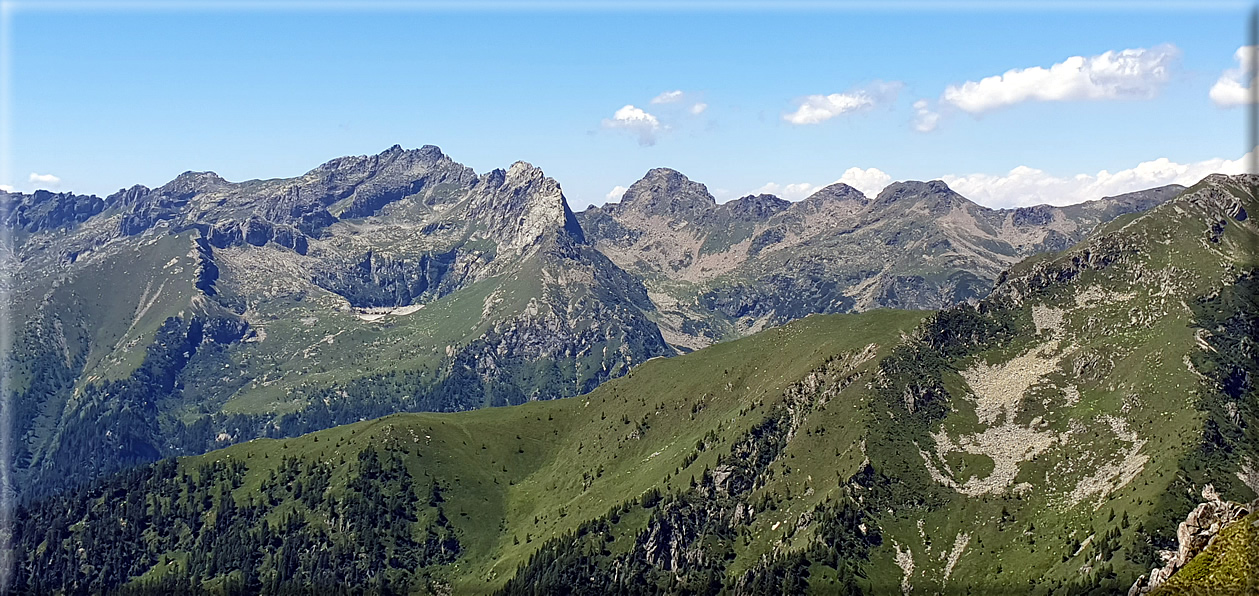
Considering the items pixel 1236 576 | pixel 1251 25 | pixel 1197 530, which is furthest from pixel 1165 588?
pixel 1251 25

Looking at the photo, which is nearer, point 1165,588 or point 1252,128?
point 1252,128

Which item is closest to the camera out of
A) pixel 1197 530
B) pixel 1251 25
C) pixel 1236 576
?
pixel 1251 25

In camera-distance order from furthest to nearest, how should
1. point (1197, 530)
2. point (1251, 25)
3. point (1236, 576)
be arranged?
1. point (1197, 530)
2. point (1236, 576)
3. point (1251, 25)

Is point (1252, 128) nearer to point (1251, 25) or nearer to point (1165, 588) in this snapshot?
point (1251, 25)

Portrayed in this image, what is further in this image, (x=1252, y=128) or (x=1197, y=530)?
(x=1197, y=530)

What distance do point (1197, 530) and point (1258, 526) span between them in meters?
46.3

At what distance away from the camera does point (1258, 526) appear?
106062mm

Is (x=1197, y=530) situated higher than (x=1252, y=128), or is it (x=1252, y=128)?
(x=1252, y=128)

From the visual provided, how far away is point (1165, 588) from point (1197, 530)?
166 ft

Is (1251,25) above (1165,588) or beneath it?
above

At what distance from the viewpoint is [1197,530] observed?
483ft

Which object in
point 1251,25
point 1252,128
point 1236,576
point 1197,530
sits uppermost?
point 1251,25

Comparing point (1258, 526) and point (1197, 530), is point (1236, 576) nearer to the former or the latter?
point (1258, 526)

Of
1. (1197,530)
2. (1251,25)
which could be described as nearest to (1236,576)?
(1197,530)
